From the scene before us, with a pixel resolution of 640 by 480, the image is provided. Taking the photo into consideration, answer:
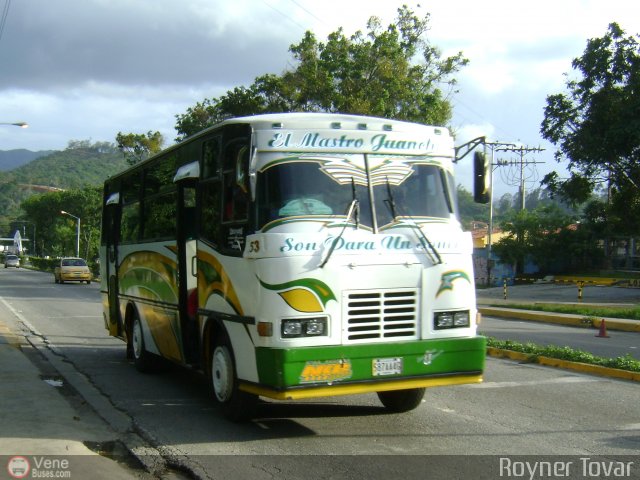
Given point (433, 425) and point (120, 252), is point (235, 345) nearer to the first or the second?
point (433, 425)

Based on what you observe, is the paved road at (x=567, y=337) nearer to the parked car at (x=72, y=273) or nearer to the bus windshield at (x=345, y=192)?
the bus windshield at (x=345, y=192)

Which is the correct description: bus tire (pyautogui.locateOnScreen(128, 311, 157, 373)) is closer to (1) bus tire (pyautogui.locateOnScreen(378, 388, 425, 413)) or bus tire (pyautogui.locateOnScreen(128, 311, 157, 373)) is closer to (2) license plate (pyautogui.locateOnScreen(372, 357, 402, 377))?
(1) bus tire (pyautogui.locateOnScreen(378, 388, 425, 413))

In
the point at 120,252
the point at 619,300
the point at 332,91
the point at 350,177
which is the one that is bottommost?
the point at 619,300

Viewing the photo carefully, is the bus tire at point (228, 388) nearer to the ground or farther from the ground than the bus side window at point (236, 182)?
nearer to the ground

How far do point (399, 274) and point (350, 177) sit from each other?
1.06 m

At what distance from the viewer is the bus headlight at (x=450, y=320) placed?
713 cm

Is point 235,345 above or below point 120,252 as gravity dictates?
below

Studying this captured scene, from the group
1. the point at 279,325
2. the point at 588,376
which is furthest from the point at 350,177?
the point at 588,376

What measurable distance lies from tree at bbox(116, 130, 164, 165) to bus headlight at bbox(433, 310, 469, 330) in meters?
30.6

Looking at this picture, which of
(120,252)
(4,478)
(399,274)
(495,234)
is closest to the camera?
(4,478)

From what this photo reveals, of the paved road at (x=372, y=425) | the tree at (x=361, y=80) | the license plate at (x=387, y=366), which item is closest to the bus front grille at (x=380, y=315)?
the license plate at (x=387, y=366)

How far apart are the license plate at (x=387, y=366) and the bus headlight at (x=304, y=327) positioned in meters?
0.60

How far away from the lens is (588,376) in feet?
34.1

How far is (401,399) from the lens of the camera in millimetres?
7980
